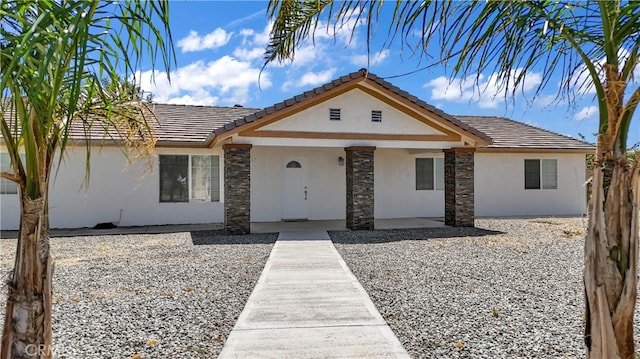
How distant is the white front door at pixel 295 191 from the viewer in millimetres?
17000

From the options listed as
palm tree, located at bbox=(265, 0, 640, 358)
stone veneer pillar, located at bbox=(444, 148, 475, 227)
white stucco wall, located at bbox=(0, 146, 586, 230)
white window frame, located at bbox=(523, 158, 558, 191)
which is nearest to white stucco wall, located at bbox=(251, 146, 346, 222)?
white stucco wall, located at bbox=(0, 146, 586, 230)

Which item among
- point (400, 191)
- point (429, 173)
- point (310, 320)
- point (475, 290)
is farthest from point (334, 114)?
point (310, 320)

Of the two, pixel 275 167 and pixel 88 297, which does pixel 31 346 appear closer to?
pixel 88 297

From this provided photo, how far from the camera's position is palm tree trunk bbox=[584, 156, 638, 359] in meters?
2.48

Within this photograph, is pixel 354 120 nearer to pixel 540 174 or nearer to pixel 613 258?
pixel 540 174

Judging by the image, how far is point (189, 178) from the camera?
15914 millimetres

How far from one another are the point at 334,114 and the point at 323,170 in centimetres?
379

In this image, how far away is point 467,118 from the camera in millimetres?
23953

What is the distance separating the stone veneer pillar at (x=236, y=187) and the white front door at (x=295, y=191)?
3.89m

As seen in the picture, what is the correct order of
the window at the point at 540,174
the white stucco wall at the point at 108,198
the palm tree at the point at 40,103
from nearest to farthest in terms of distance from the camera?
1. the palm tree at the point at 40,103
2. the white stucco wall at the point at 108,198
3. the window at the point at 540,174

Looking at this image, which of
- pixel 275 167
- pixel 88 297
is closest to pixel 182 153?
pixel 275 167

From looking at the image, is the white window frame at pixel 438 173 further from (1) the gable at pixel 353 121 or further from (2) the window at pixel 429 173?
(1) the gable at pixel 353 121

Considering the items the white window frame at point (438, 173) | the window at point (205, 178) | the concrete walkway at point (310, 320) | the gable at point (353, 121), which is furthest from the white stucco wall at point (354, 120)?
the concrete walkway at point (310, 320)

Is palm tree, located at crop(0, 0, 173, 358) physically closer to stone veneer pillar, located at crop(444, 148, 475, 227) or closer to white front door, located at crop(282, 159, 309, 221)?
stone veneer pillar, located at crop(444, 148, 475, 227)
